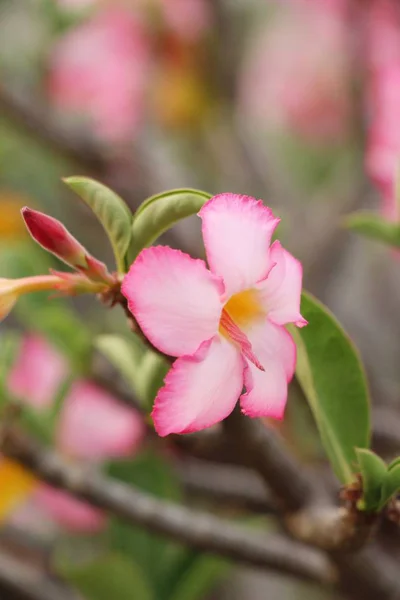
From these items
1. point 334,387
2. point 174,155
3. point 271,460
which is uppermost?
point 334,387

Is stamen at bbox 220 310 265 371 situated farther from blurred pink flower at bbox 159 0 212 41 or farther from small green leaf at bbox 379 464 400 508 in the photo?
blurred pink flower at bbox 159 0 212 41

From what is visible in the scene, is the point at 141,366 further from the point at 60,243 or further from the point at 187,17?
the point at 187,17

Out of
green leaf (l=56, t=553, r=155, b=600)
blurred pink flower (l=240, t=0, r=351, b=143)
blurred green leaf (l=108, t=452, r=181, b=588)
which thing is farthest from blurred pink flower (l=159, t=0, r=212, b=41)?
green leaf (l=56, t=553, r=155, b=600)

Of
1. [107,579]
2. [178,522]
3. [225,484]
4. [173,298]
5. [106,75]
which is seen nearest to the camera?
[173,298]

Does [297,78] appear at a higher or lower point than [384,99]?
lower

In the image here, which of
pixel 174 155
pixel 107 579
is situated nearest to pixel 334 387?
pixel 107 579

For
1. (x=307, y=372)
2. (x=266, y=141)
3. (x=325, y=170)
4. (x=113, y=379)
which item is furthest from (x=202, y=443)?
(x=266, y=141)
